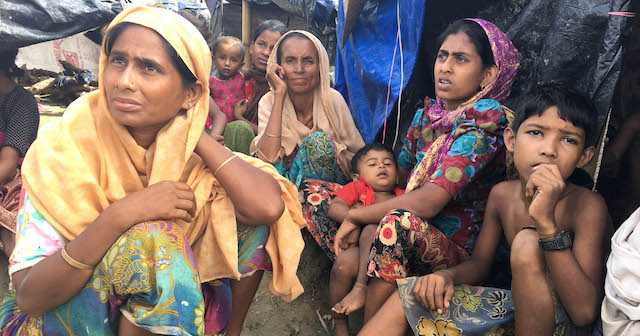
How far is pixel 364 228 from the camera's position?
2436 mm

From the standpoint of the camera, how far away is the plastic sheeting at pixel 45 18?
281 centimetres

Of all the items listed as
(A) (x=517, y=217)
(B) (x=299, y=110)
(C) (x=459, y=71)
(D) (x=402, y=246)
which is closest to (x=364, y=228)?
(D) (x=402, y=246)

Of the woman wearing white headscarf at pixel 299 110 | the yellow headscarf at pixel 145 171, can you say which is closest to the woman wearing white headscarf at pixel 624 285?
the yellow headscarf at pixel 145 171

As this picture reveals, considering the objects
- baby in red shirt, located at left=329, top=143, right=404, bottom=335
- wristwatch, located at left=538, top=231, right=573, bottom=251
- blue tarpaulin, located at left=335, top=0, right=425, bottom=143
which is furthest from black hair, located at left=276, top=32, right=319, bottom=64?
wristwatch, located at left=538, top=231, right=573, bottom=251

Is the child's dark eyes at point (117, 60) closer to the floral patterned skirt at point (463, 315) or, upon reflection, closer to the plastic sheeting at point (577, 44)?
the floral patterned skirt at point (463, 315)

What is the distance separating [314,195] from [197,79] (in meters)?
1.25

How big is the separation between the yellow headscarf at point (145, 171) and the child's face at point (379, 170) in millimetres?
915

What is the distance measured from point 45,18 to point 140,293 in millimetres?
2351

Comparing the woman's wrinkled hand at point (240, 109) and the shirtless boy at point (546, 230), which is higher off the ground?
the shirtless boy at point (546, 230)

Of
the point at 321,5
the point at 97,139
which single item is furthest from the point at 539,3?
the point at 321,5

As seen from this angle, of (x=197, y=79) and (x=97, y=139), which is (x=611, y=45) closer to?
(x=197, y=79)

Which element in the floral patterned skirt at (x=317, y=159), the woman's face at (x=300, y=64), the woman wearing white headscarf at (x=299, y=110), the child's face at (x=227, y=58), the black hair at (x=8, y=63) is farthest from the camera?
the child's face at (x=227, y=58)

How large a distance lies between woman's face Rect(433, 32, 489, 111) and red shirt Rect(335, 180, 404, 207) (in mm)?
701

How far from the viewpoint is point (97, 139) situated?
68.5 inches
